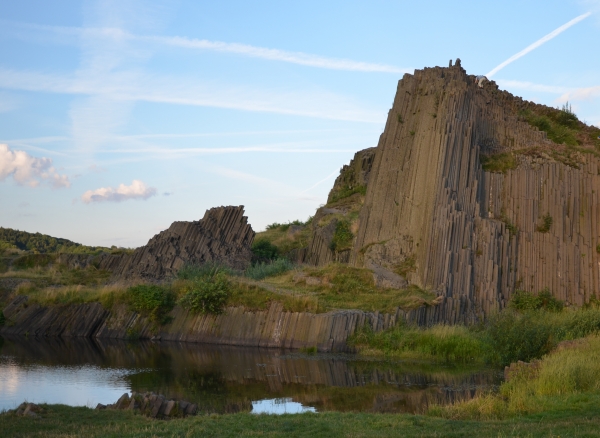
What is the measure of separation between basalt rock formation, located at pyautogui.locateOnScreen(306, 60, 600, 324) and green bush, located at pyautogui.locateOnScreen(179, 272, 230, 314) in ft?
22.4

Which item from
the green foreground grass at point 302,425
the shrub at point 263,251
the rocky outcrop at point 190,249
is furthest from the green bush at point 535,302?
the shrub at point 263,251

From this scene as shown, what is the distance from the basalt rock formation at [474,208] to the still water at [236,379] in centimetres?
542

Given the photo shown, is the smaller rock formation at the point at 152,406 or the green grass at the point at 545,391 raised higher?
the green grass at the point at 545,391

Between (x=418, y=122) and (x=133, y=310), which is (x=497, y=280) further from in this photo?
(x=133, y=310)

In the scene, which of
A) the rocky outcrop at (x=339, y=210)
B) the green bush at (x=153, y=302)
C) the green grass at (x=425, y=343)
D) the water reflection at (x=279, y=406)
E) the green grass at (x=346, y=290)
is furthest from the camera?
the rocky outcrop at (x=339, y=210)

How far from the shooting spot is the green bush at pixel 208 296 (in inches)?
1238

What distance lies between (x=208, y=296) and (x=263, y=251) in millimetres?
16004

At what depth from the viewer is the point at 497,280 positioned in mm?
31094

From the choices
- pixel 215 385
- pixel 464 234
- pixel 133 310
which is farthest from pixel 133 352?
pixel 464 234

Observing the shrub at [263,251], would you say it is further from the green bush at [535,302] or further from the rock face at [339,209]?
the green bush at [535,302]

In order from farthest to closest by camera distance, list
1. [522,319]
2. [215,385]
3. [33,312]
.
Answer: [33,312], [522,319], [215,385]

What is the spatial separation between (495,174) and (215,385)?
59.0 ft

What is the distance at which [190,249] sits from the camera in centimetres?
4125

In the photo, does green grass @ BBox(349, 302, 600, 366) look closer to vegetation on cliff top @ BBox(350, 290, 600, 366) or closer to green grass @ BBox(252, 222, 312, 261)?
vegetation on cliff top @ BBox(350, 290, 600, 366)
